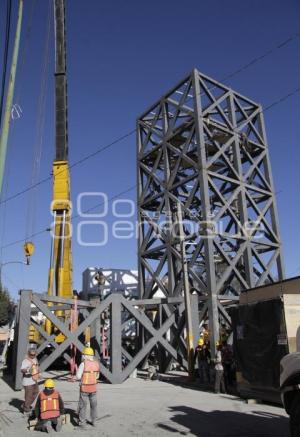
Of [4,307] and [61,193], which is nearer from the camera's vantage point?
[61,193]

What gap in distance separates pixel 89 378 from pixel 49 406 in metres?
0.95

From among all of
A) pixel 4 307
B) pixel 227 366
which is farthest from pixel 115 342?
pixel 4 307

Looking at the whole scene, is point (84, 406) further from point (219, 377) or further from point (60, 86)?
point (60, 86)

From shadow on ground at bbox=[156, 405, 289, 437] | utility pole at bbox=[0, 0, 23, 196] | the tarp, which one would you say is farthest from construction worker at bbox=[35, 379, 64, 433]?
the tarp

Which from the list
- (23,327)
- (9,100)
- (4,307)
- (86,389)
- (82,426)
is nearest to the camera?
(82,426)

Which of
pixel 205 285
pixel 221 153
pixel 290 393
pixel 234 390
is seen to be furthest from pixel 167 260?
pixel 290 393

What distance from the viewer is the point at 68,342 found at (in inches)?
643

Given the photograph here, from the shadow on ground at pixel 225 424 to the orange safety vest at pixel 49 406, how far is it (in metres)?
2.12

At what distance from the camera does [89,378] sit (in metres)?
9.35

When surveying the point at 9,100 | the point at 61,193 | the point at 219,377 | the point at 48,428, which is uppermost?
the point at 61,193

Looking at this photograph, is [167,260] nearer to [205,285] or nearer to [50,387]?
[205,285]

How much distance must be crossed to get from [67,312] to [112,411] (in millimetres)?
11401

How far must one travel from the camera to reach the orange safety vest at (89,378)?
928cm

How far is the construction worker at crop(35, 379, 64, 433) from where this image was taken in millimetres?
8861
